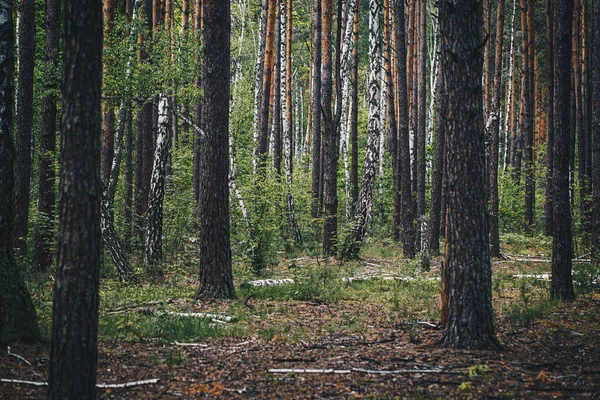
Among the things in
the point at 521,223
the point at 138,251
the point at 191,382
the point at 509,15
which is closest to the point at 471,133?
the point at 191,382

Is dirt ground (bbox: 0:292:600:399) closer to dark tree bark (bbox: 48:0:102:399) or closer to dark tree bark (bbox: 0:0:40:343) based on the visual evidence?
dark tree bark (bbox: 0:0:40:343)

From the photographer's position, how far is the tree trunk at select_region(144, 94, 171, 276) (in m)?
13.0

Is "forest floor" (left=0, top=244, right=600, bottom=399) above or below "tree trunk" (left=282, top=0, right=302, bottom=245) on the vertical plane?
below

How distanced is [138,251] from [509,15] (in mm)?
29505

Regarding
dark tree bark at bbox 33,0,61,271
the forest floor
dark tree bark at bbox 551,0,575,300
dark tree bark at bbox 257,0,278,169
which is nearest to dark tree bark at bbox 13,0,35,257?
dark tree bark at bbox 33,0,61,271

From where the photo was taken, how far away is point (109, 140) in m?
14.3

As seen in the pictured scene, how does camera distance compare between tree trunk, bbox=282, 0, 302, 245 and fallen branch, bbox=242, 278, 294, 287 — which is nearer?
fallen branch, bbox=242, 278, 294, 287

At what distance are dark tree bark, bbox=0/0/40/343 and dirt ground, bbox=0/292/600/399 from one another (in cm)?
25

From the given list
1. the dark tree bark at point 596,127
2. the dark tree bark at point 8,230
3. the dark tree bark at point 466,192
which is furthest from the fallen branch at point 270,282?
the dark tree bark at point 596,127

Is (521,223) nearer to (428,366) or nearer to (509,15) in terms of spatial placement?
(509,15)

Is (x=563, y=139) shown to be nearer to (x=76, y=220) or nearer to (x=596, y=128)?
(x=596, y=128)

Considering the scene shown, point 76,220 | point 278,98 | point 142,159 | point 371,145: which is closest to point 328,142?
point 371,145

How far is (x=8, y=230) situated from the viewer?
5.95 meters

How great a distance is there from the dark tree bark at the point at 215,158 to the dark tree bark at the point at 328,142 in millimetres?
7063
